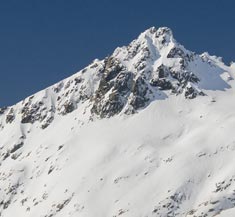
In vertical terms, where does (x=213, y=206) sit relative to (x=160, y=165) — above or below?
below

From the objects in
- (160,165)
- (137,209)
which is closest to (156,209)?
(137,209)

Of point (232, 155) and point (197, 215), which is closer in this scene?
point (197, 215)

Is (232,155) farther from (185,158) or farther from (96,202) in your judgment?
(96,202)

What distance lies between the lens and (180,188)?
185 metres

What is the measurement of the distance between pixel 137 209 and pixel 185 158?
729 inches

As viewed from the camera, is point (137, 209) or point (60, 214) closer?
point (137, 209)

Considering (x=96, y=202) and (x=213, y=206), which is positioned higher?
(x=96, y=202)

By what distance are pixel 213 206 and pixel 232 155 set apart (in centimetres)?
1626

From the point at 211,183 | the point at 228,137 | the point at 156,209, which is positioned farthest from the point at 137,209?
the point at 228,137

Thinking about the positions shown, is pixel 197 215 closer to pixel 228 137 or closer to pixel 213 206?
pixel 213 206

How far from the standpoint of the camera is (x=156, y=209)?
599 feet

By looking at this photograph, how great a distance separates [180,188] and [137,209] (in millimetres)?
10186

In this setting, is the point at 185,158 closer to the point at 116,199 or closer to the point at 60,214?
the point at 116,199

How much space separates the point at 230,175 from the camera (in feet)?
599
